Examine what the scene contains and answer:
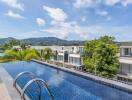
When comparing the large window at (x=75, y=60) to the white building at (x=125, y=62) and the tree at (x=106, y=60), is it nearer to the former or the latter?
the white building at (x=125, y=62)

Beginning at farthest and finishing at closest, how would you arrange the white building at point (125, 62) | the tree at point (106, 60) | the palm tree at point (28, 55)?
the palm tree at point (28, 55), the white building at point (125, 62), the tree at point (106, 60)

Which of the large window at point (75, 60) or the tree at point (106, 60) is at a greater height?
the tree at point (106, 60)

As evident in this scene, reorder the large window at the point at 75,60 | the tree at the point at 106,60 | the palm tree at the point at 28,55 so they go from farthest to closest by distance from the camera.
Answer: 1. the large window at the point at 75,60
2. the palm tree at the point at 28,55
3. the tree at the point at 106,60

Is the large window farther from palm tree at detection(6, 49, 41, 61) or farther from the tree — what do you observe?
the tree

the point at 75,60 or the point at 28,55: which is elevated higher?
the point at 28,55

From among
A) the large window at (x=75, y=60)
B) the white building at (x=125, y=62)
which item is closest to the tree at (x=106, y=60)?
the white building at (x=125, y=62)

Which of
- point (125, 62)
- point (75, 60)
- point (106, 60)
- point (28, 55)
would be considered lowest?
point (75, 60)

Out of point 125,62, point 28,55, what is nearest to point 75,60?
point 28,55

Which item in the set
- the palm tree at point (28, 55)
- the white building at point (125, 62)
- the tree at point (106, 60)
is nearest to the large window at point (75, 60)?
the palm tree at point (28, 55)

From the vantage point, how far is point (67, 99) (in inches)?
508

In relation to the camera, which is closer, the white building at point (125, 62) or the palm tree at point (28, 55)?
the white building at point (125, 62)

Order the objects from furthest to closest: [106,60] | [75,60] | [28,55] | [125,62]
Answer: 1. [75,60]
2. [28,55]
3. [125,62]
4. [106,60]

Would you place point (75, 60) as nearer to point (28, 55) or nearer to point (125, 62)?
point (28, 55)

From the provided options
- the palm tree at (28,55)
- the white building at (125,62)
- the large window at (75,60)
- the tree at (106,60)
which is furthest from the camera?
the large window at (75,60)
